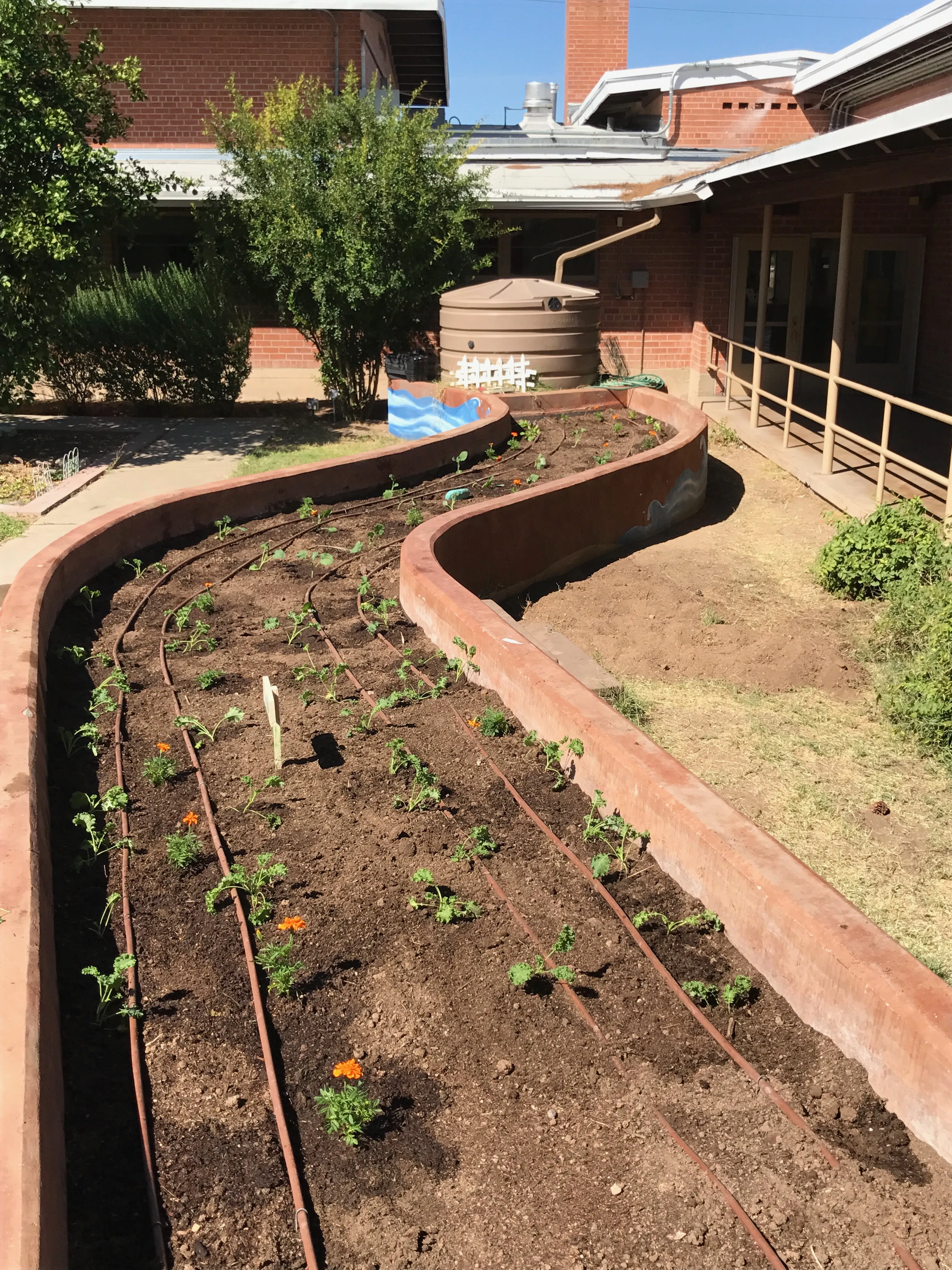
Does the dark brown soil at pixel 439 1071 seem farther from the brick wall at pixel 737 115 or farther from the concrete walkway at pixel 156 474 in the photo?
the brick wall at pixel 737 115

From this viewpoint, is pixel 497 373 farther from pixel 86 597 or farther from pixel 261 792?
pixel 261 792

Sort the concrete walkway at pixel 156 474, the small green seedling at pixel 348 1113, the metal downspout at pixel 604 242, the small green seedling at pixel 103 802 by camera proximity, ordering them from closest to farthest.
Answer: the small green seedling at pixel 348 1113 < the small green seedling at pixel 103 802 < the concrete walkway at pixel 156 474 < the metal downspout at pixel 604 242

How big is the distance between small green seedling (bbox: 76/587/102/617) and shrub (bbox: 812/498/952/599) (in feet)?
17.8

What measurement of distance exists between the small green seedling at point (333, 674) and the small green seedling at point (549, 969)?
7.95ft

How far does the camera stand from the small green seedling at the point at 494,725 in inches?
213

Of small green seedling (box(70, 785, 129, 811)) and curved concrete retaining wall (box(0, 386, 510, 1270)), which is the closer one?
curved concrete retaining wall (box(0, 386, 510, 1270))

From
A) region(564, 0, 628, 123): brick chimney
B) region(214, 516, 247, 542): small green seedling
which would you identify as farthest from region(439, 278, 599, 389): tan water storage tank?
region(564, 0, 628, 123): brick chimney

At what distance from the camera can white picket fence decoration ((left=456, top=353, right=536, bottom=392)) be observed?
46.5ft

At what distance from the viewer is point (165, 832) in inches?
180

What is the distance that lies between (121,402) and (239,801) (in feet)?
38.5

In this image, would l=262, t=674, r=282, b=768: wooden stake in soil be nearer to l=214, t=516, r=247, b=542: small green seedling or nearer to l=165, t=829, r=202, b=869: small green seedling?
l=165, t=829, r=202, b=869: small green seedling

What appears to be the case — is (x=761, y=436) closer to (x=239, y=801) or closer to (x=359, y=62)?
(x=359, y=62)

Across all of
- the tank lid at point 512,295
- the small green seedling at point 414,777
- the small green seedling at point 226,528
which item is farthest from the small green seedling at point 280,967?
the tank lid at point 512,295

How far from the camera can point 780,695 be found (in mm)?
6820
